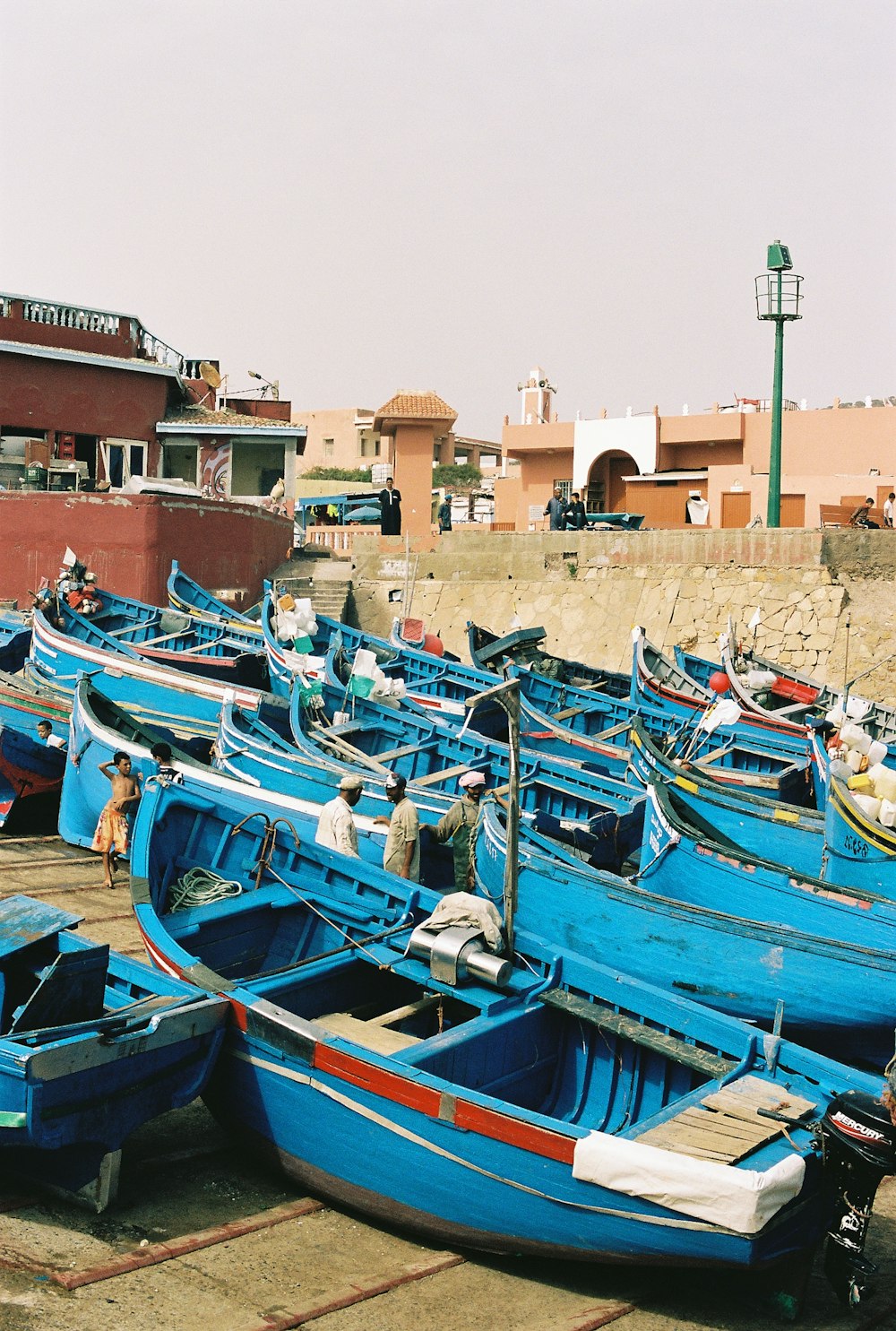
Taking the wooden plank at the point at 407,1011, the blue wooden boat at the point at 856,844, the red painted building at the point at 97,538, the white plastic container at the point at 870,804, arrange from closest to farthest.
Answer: the wooden plank at the point at 407,1011
the blue wooden boat at the point at 856,844
the white plastic container at the point at 870,804
the red painted building at the point at 97,538

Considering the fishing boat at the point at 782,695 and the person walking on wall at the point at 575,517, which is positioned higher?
the person walking on wall at the point at 575,517

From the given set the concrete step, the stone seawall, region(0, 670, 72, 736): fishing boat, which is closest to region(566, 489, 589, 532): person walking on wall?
the stone seawall

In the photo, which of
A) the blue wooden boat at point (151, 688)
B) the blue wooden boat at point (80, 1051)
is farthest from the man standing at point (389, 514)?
the blue wooden boat at point (80, 1051)

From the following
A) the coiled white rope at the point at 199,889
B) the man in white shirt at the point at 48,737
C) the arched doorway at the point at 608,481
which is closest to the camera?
the coiled white rope at the point at 199,889

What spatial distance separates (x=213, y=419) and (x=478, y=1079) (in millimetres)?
27007

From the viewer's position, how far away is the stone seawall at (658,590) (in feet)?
77.2

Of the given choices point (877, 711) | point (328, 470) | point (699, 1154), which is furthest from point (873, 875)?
point (328, 470)

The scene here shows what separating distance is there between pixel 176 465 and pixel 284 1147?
2678 centimetres

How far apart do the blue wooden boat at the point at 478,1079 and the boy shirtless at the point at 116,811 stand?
9.73ft

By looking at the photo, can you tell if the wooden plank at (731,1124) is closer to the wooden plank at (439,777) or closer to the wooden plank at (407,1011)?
the wooden plank at (407,1011)

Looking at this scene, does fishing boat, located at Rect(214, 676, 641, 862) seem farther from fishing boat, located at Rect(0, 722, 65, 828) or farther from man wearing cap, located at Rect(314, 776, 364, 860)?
fishing boat, located at Rect(0, 722, 65, 828)

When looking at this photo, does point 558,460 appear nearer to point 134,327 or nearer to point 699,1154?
point 134,327

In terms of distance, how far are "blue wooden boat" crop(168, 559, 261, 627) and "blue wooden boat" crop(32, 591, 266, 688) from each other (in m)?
0.81

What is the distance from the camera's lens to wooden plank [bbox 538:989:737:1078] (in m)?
6.88
